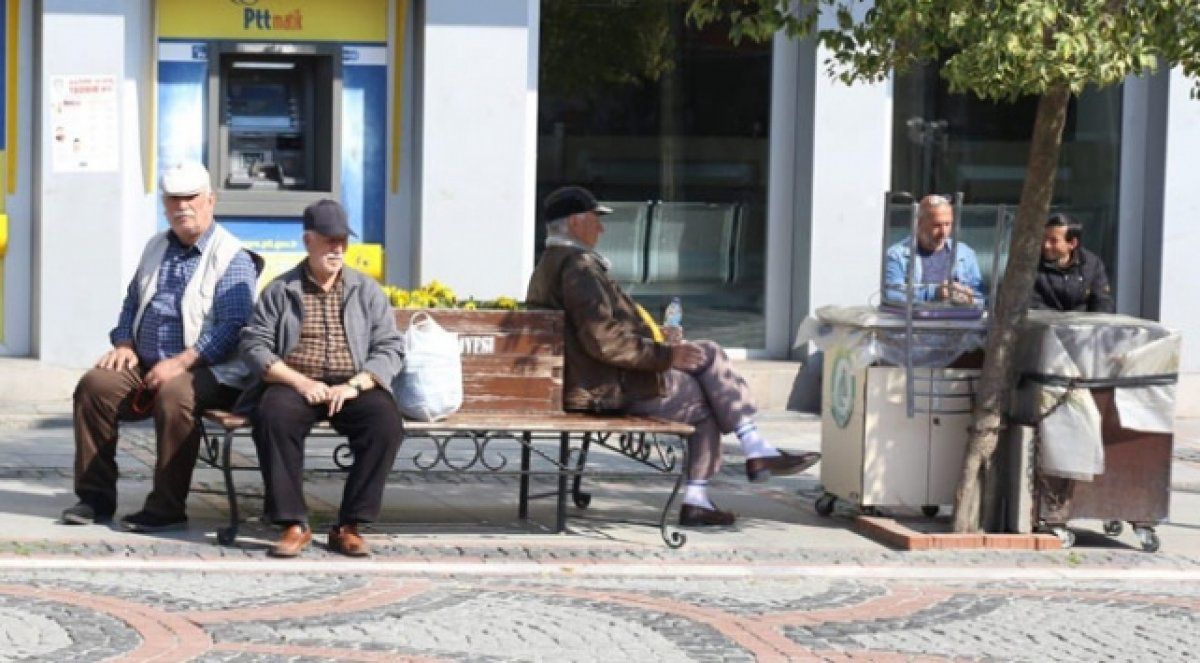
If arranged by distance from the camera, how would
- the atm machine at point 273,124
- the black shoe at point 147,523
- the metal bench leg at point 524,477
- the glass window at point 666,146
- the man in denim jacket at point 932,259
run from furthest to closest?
1. the glass window at point 666,146
2. the atm machine at point 273,124
3. the man in denim jacket at point 932,259
4. the metal bench leg at point 524,477
5. the black shoe at point 147,523

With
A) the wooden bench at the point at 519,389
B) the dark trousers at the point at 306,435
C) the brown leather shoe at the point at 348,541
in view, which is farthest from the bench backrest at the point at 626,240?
the brown leather shoe at the point at 348,541

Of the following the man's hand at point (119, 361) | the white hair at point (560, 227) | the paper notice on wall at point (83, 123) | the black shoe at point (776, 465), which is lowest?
the black shoe at point (776, 465)

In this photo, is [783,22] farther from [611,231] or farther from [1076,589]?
[611,231]

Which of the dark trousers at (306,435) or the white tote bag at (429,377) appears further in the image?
the white tote bag at (429,377)

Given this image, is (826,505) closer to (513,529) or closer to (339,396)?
(513,529)

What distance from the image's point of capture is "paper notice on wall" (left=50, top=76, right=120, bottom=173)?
43.8ft

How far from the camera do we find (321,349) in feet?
29.3

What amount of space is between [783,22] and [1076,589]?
2.51m

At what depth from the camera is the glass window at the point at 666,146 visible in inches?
561

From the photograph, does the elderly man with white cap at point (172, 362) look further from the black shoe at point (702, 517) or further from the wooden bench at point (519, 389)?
the black shoe at point (702, 517)

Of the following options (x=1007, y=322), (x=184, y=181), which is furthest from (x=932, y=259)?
(x=184, y=181)

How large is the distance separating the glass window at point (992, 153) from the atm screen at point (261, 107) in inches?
147

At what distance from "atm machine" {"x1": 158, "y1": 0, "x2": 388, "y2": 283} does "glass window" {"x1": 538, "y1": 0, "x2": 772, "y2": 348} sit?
3.56ft

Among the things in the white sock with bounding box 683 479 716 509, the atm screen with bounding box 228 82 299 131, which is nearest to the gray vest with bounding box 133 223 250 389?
the white sock with bounding box 683 479 716 509
